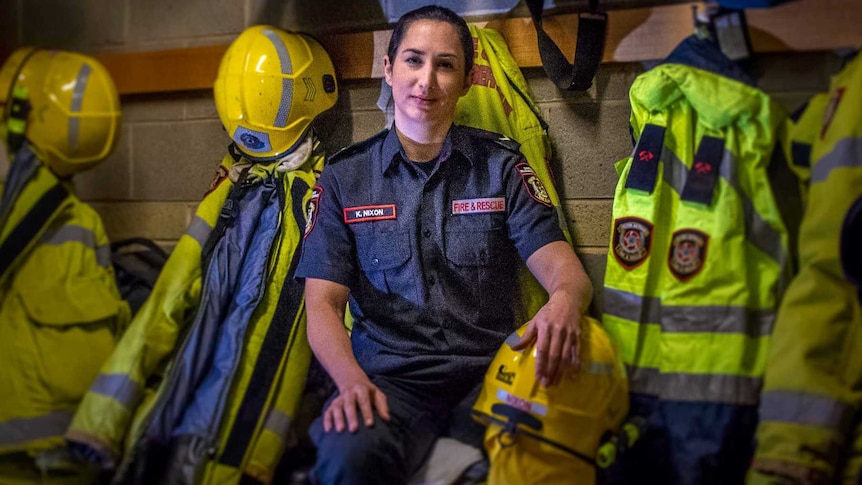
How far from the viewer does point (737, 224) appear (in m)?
1.36

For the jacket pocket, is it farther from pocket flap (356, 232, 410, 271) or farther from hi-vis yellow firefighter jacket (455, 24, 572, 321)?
hi-vis yellow firefighter jacket (455, 24, 572, 321)

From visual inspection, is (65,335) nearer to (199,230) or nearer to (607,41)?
(199,230)

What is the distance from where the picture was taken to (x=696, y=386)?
1.38m

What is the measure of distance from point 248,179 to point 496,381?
842 mm

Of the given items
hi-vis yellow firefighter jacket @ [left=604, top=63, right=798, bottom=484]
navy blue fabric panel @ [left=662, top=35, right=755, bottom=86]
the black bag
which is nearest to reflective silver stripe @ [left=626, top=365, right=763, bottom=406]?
hi-vis yellow firefighter jacket @ [left=604, top=63, right=798, bottom=484]

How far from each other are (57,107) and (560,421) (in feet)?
4.69

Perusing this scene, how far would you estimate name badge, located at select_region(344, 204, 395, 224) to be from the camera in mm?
1611

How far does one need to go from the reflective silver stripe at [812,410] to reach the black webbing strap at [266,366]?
1.01 metres

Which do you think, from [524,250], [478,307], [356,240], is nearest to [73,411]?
[356,240]

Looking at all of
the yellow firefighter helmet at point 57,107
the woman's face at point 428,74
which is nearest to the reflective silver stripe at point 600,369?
the woman's face at point 428,74

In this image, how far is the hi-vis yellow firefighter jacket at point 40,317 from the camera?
1758mm

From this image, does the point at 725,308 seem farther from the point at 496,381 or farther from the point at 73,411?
the point at 73,411

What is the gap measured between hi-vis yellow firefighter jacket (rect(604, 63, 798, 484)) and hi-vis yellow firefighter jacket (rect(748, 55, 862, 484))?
5cm

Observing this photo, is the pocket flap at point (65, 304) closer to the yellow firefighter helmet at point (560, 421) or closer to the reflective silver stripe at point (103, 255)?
the reflective silver stripe at point (103, 255)
